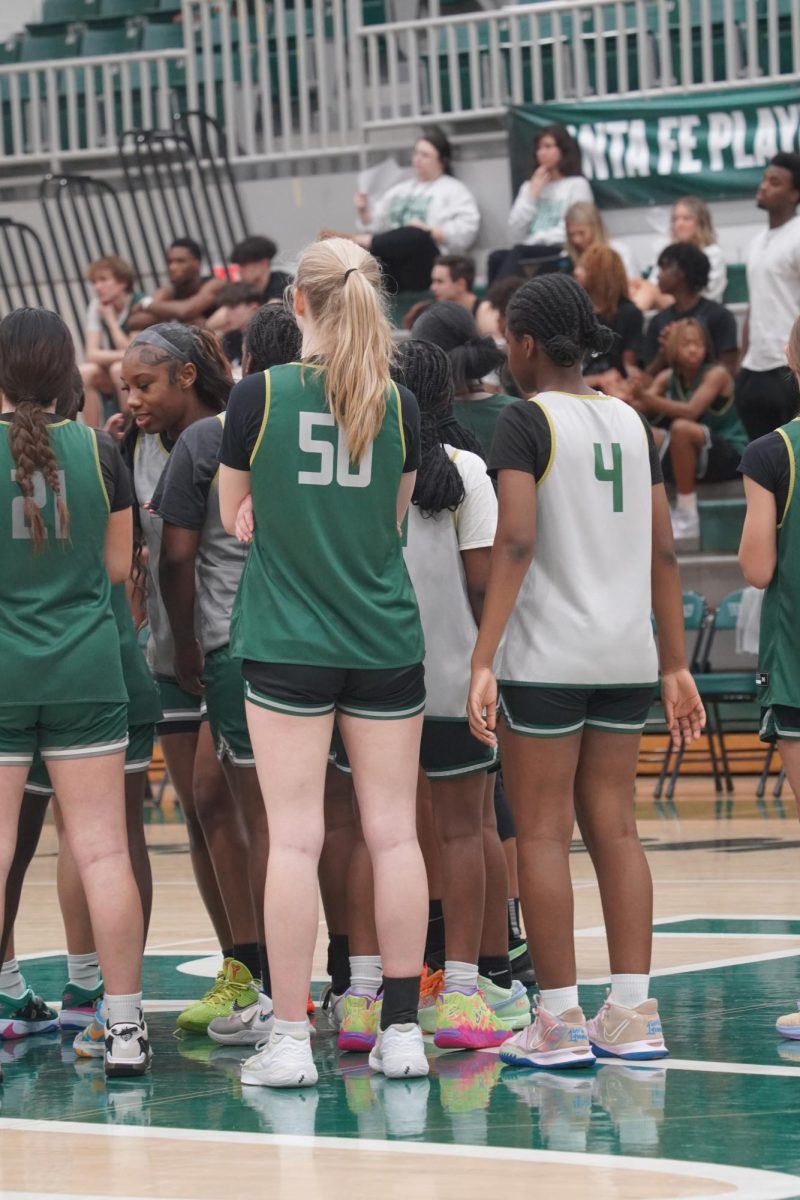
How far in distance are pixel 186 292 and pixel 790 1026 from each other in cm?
965

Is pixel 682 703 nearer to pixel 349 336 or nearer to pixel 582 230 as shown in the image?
pixel 349 336

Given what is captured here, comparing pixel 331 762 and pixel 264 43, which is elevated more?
pixel 264 43

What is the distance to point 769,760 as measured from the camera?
10664mm

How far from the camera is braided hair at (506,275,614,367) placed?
4.30 metres

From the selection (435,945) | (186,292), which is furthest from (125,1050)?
(186,292)

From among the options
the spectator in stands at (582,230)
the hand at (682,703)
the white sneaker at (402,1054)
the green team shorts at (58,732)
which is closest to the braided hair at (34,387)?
the green team shorts at (58,732)

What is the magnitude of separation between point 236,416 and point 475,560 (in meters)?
0.84

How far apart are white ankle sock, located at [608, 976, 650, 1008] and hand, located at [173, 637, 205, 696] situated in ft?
4.10

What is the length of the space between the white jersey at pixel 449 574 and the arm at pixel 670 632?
1.34 feet

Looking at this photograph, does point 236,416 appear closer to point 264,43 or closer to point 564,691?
point 564,691

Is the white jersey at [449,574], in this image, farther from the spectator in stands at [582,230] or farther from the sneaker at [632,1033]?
the spectator in stands at [582,230]

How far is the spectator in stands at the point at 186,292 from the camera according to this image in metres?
12.9

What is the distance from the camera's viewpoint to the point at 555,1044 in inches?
162

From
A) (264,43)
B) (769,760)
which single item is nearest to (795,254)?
(769,760)
